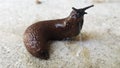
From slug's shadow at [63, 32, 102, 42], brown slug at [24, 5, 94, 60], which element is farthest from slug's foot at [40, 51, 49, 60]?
slug's shadow at [63, 32, 102, 42]

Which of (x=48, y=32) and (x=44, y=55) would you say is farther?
(x=48, y=32)

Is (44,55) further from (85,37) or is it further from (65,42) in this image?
(85,37)

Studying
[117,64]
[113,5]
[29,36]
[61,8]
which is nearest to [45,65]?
[29,36]

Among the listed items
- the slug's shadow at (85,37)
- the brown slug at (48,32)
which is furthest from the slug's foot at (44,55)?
the slug's shadow at (85,37)

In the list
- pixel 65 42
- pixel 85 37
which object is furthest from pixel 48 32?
pixel 85 37

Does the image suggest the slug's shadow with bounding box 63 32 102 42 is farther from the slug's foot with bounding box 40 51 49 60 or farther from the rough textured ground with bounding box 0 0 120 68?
the slug's foot with bounding box 40 51 49 60

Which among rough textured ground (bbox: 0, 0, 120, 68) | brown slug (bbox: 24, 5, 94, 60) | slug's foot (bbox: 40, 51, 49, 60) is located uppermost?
brown slug (bbox: 24, 5, 94, 60)
